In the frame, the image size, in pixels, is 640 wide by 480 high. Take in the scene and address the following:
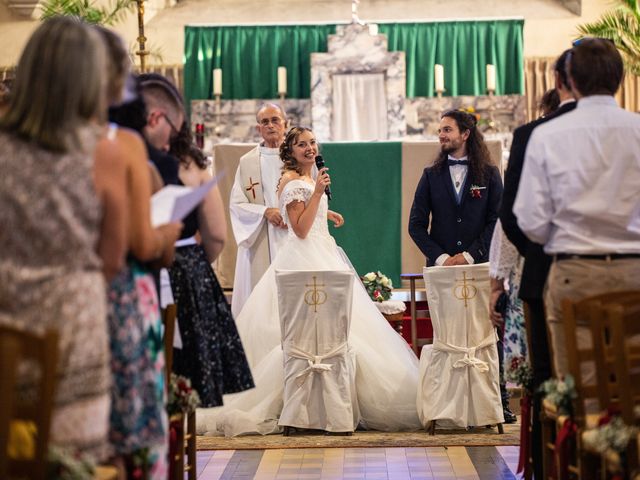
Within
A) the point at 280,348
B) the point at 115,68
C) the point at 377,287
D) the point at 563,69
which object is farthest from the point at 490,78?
the point at 115,68

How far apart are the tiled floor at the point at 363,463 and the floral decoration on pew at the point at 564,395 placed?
4.97 feet

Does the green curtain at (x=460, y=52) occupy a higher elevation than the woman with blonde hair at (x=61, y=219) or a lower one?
higher

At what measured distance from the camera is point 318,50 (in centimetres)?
1591

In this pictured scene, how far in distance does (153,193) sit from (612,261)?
150 centimetres

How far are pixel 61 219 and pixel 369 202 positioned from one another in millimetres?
6796

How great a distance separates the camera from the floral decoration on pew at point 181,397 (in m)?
3.79

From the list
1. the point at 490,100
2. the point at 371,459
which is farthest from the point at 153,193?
the point at 490,100

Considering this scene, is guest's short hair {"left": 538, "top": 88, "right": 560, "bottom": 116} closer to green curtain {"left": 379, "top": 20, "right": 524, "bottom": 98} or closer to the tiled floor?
the tiled floor

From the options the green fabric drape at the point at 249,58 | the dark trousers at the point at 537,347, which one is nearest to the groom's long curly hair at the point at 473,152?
the dark trousers at the point at 537,347

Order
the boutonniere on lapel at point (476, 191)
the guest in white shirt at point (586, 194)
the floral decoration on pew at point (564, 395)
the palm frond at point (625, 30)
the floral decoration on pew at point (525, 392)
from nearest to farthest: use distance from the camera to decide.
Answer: the floral decoration on pew at point (564, 395) < the guest in white shirt at point (586, 194) < the floral decoration on pew at point (525, 392) < the boutonniere on lapel at point (476, 191) < the palm frond at point (625, 30)

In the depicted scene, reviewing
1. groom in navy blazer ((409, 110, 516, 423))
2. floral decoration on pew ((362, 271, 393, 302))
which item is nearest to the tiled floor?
groom in navy blazer ((409, 110, 516, 423))

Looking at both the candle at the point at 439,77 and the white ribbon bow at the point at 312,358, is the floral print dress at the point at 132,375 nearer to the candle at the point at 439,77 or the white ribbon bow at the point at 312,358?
the white ribbon bow at the point at 312,358

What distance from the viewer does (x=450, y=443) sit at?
580 cm

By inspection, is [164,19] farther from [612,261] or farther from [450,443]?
[612,261]
